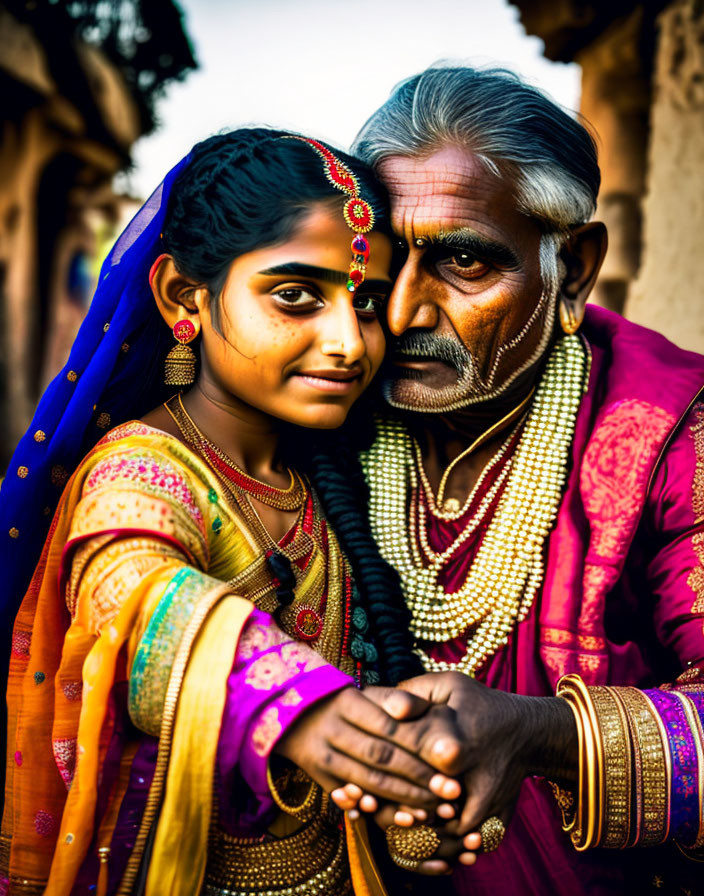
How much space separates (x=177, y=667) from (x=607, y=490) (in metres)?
1.18

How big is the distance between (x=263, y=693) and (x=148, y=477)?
49 centimetres

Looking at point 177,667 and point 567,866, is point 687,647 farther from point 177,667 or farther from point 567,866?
point 177,667

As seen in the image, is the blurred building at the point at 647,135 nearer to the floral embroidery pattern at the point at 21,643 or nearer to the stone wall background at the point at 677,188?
the stone wall background at the point at 677,188

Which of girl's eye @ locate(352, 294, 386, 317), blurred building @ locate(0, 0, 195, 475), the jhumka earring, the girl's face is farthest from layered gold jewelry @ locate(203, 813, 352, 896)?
blurred building @ locate(0, 0, 195, 475)

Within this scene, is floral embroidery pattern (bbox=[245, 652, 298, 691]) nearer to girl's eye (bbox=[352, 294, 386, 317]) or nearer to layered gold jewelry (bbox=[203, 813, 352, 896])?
layered gold jewelry (bbox=[203, 813, 352, 896])

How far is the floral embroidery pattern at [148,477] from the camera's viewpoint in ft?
5.49

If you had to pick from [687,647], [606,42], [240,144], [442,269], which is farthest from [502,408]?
[606,42]

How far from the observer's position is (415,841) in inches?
61.1

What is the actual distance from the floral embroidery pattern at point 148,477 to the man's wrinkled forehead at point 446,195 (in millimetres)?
852

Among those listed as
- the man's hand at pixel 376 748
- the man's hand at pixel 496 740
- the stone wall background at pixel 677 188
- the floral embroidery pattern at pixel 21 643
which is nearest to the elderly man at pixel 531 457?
the man's hand at pixel 496 740

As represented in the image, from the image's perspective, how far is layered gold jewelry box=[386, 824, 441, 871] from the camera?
1.55 meters

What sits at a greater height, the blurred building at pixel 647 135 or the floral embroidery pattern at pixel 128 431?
the blurred building at pixel 647 135

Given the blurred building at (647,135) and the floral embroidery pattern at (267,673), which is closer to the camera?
the floral embroidery pattern at (267,673)

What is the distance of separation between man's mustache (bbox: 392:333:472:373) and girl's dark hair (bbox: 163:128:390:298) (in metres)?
0.29
